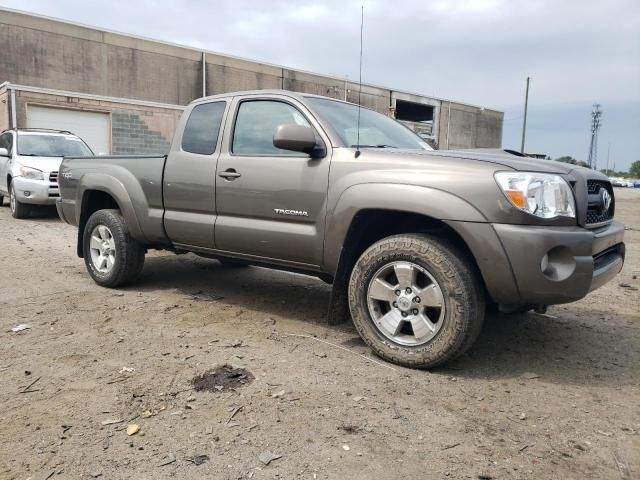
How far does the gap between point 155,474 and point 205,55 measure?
33.4 metres

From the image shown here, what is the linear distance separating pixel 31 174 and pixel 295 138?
874cm

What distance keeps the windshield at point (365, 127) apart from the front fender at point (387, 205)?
516 mm

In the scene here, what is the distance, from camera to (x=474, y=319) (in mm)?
3201

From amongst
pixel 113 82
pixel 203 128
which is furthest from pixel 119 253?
pixel 113 82

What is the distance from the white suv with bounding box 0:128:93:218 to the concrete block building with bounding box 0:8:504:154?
14.8 feet

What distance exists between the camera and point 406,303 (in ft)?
11.2

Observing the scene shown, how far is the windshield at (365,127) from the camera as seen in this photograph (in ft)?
13.3

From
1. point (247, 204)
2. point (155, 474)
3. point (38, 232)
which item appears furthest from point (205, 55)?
point (155, 474)

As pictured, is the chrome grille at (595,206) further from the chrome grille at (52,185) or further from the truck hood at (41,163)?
the truck hood at (41,163)

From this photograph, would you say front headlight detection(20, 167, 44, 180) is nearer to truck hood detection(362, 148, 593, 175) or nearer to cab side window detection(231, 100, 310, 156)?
cab side window detection(231, 100, 310, 156)

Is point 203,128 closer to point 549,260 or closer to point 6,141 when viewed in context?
point 549,260

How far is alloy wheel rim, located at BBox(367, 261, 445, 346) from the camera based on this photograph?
10.9ft

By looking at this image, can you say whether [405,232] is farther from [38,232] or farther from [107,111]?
[107,111]

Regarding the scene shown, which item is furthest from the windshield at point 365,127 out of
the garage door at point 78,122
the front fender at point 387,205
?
the garage door at point 78,122
